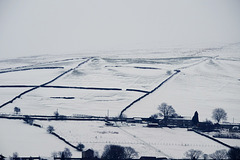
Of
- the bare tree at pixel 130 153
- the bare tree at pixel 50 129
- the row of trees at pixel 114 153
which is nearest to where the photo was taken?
the row of trees at pixel 114 153

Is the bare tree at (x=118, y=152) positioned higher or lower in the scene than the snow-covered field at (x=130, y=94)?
lower

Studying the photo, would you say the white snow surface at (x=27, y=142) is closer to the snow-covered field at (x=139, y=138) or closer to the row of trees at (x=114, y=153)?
the row of trees at (x=114, y=153)

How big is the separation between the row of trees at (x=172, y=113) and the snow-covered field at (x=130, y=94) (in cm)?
75

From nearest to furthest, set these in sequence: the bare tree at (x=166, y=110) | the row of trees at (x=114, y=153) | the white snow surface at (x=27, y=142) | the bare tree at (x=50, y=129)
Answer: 1. the row of trees at (x=114, y=153)
2. the white snow surface at (x=27, y=142)
3. the bare tree at (x=50, y=129)
4. the bare tree at (x=166, y=110)

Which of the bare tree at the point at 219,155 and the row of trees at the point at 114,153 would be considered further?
the bare tree at the point at 219,155

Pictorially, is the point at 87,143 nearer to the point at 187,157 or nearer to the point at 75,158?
the point at 75,158

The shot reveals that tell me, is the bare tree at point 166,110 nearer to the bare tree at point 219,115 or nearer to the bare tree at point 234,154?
the bare tree at point 219,115

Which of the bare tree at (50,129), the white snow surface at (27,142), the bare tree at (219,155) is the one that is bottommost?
the bare tree at (219,155)

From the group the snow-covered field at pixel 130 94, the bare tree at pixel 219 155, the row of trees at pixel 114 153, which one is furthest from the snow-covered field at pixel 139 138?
Result: the bare tree at pixel 219 155

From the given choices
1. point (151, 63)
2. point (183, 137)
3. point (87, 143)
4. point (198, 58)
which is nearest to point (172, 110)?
point (183, 137)

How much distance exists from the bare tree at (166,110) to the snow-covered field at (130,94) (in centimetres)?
75

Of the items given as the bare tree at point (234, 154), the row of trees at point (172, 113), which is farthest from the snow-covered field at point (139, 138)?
the row of trees at point (172, 113)

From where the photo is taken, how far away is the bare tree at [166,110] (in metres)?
42.4

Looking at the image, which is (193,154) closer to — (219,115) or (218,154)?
(218,154)
